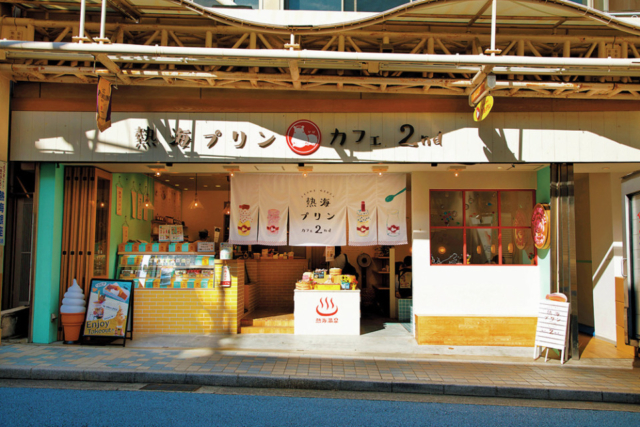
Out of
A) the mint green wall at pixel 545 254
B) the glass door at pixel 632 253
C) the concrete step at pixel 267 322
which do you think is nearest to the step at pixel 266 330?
the concrete step at pixel 267 322

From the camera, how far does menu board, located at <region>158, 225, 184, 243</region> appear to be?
9.95 metres

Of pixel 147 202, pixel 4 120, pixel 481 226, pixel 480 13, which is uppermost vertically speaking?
pixel 480 13

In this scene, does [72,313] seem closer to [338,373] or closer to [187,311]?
[187,311]

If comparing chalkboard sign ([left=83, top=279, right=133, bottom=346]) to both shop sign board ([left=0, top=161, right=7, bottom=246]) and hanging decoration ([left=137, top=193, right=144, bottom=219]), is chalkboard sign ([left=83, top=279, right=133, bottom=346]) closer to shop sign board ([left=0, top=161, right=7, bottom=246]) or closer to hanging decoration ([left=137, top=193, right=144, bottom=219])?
shop sign board ([left=0, top=161, right=7, bottom=246])

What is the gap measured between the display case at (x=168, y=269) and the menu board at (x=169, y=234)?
1.45 feet

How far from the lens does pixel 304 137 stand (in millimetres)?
8398

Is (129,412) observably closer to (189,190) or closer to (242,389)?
(242,389)

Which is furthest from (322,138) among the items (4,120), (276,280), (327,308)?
(4,120)

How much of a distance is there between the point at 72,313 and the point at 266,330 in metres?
3.88

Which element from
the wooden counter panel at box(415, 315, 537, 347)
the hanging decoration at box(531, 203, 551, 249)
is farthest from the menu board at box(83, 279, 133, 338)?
the hanging decoration at box(531, 203, 551, 249)

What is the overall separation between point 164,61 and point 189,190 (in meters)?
8.05

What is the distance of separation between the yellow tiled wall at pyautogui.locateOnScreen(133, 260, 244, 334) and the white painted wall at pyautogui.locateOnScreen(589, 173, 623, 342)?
26.6 ft

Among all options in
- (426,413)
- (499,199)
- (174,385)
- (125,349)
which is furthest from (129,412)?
(499,199)

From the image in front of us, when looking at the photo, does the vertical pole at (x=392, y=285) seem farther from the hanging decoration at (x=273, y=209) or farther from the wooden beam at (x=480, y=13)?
the wooden beam at (x=480, y=13)
